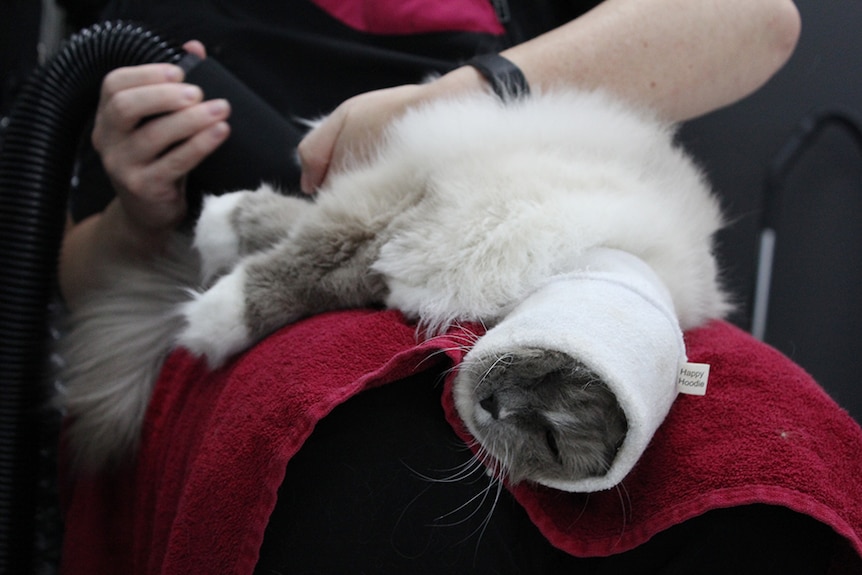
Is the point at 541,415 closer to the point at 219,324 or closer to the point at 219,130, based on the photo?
the point at 219,324

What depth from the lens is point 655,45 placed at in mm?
984

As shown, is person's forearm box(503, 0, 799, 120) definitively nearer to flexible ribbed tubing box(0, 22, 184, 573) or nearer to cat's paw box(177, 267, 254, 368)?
cat's paw box(177, 267, 254, 368)

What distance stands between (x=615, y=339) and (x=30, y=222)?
107 centimetres

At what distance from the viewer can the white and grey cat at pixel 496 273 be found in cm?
59

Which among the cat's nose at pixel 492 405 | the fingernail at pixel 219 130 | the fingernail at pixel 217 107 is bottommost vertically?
the cat's nose at pixel 492 405

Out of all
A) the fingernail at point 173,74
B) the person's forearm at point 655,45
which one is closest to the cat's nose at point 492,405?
the person's forearm at point 655,45

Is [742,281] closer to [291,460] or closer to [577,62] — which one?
[577,62]

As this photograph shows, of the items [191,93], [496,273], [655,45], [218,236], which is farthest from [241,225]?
[655,45]

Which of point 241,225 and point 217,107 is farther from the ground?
point 217,107

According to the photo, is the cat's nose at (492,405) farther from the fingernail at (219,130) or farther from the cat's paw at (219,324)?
the fingernail at (219,130)

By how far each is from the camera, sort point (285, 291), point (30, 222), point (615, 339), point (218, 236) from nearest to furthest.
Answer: point (615, 339), point (285, 291), point (218, 236), point (30, 222)

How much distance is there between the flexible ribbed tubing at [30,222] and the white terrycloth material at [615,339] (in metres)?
0.83

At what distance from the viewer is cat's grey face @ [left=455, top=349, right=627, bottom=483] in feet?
1.90

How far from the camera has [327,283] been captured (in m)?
0.84
